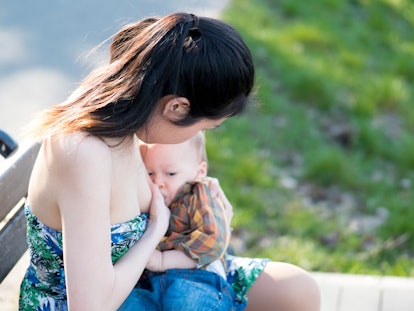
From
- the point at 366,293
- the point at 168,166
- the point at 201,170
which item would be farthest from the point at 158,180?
the point at 366,293

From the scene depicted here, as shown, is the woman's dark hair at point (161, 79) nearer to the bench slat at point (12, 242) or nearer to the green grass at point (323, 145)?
the bench slat at point (12, 242)

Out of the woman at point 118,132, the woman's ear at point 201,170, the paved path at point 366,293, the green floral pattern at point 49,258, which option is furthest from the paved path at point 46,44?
the woman at point 118,132

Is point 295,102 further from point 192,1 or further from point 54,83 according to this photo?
point 192,1

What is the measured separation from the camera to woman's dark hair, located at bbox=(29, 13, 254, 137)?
1.87 metres

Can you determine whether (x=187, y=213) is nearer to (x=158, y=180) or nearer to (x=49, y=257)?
(x=158, y=180)

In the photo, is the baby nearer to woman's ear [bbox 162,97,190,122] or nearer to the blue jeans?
the blue jeans

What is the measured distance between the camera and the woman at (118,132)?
1.85m

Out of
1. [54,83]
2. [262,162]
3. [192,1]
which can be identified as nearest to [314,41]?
[262,162]

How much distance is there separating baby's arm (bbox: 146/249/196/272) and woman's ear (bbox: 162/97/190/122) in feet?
1.47

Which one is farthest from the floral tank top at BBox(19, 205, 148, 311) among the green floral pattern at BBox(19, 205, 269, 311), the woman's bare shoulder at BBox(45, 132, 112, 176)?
the woman's bare shoulder at BBox(45, 132, 112, 176)

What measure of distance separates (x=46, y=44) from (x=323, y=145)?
199 centimetres

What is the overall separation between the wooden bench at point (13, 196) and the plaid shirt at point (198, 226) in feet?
1.47

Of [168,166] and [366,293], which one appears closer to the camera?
[168,166]

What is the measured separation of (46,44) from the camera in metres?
5.36
